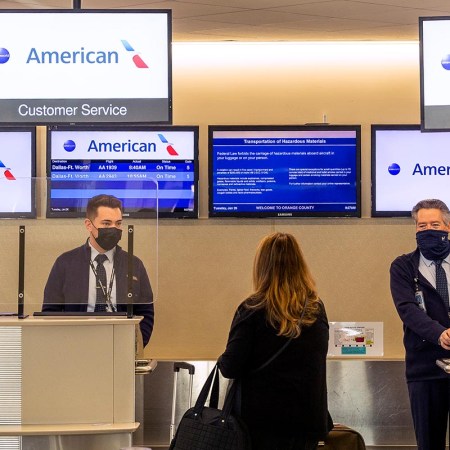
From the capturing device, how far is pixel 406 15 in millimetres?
6066

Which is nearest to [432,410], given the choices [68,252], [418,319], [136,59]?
[418,319]

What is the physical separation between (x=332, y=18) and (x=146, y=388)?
9.68ft

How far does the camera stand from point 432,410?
16.0 ft

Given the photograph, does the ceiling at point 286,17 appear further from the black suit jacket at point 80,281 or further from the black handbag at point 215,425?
the black handbag at point 215,425

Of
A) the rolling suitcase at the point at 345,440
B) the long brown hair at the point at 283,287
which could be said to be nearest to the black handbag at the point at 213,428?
the long brown hair at the point at 283,287

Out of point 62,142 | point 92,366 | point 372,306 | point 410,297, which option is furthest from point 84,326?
point 372,306

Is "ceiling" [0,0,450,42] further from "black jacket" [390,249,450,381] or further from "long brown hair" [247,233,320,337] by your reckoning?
"long brown hair" [247,233,320,337]

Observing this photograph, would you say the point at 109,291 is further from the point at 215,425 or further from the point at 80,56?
the point at 80,56

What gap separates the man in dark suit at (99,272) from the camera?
13.3 ft

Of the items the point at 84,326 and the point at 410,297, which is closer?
the point at 84,326

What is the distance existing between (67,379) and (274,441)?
3.00ft

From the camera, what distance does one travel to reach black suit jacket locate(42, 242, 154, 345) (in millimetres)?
4051

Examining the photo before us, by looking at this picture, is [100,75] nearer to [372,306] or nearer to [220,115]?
[220,115]

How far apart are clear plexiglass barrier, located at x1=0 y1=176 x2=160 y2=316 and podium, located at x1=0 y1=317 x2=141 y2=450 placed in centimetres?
16
